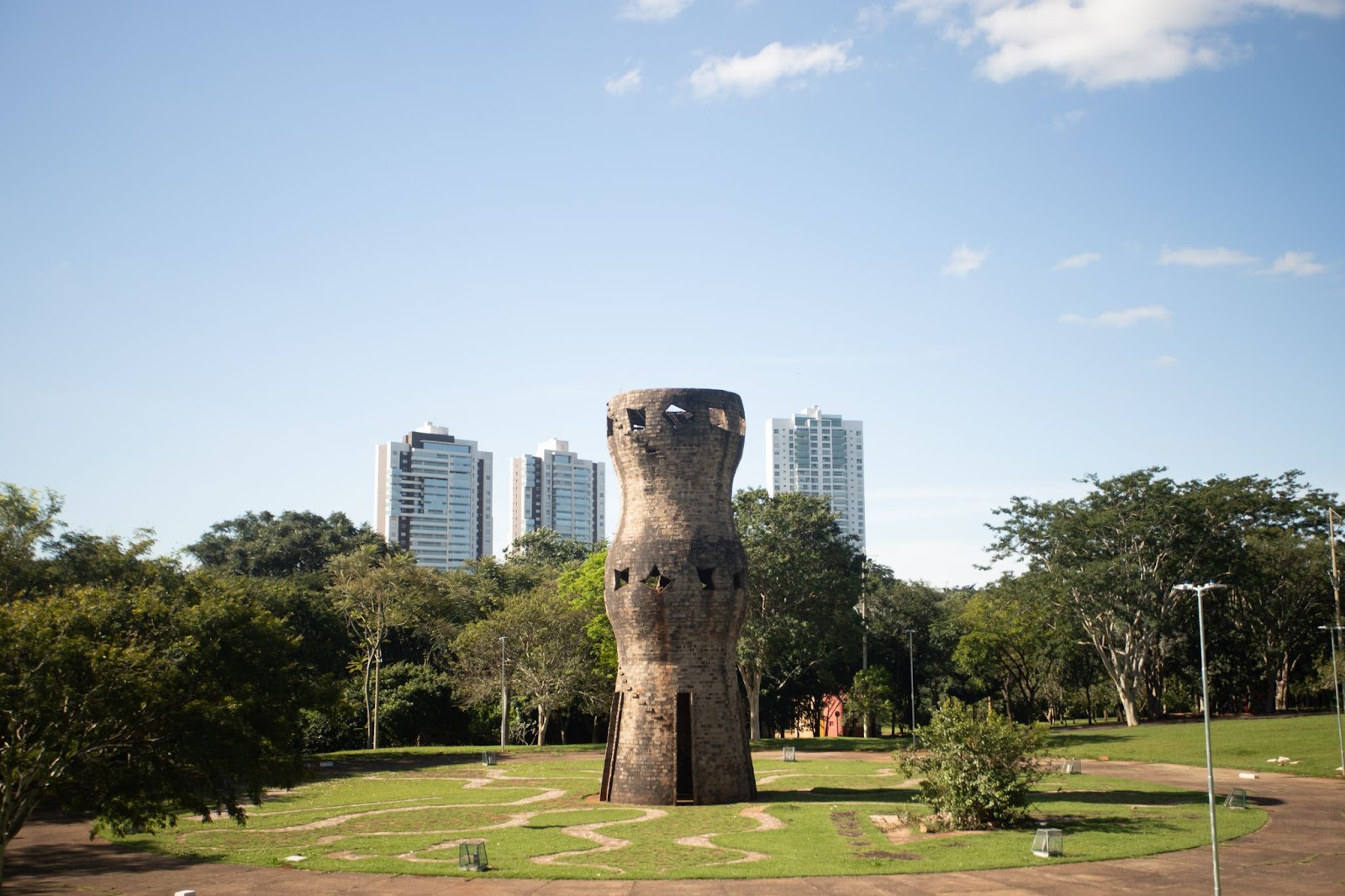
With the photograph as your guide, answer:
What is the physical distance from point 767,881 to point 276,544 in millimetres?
67487

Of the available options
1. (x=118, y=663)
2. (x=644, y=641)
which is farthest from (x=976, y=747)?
(x=118, y=663)

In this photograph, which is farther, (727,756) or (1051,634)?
(1051,634)

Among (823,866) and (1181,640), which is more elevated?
(1181,640)

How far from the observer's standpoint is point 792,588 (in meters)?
62.2

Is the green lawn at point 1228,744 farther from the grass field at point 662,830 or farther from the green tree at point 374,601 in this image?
the green tree at point 374,601

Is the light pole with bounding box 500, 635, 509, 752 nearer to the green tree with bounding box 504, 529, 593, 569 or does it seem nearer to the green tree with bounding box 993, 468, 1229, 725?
the green tree with bounding box 993, 468, 1229, 725

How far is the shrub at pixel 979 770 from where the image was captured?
2892 centimetres

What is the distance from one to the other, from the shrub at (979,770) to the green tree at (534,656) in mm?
34347

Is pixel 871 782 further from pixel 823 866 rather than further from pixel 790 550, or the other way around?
pixel 790 550

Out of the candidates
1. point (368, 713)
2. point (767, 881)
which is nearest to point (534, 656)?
point (368, 713)

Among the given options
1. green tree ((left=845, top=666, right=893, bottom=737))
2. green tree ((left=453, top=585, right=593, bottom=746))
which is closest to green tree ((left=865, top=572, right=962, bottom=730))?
green tree ((left=845, top=666, right=893, bottom=737))

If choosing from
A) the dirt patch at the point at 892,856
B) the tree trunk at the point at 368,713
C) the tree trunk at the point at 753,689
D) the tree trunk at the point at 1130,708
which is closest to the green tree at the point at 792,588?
the tree trunk at the point at 753,689

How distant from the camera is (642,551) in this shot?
34562mm

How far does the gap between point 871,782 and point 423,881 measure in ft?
73.7
